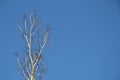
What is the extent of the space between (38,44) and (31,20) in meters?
1.02

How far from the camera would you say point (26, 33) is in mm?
9617

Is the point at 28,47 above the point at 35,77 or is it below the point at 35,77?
above

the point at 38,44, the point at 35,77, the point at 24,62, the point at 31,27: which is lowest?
the point at 35,77

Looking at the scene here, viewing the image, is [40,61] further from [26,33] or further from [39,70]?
[26,33]

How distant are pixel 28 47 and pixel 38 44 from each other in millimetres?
484

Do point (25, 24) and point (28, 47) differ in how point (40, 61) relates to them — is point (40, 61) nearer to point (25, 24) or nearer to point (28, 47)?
point (28, 47)

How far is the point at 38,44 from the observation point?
9.68 meters

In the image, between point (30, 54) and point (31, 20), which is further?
point (31, 20)

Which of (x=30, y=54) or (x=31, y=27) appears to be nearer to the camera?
(x=30, y=54)

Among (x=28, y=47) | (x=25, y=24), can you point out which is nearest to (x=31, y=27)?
(x=25, y=24)

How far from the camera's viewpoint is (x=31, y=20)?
32.6ft

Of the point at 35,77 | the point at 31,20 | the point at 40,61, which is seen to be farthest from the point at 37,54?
the point at 31,20

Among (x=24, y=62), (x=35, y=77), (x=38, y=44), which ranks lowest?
(x=35, y=77)

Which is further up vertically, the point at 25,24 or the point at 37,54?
the point at 25,24
